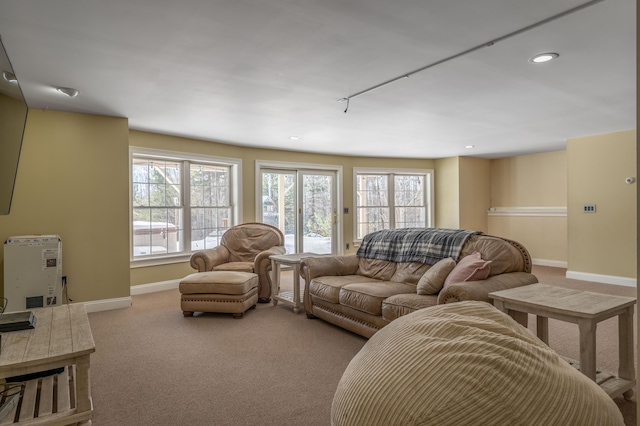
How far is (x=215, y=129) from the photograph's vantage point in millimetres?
5352

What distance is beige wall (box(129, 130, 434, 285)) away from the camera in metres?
5.50

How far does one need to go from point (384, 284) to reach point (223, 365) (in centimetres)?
159

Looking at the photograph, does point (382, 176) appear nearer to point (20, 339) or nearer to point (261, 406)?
point (261, 406)

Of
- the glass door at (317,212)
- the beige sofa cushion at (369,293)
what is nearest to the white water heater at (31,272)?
the beige sofa cushion at (369,293)

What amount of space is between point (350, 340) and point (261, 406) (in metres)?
1.30

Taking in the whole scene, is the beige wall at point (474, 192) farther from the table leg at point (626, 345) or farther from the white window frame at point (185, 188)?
the table leg at point (626, 345)

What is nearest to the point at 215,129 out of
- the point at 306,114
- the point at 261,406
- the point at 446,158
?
the point at 306,114

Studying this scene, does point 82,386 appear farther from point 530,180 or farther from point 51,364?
point 530,180

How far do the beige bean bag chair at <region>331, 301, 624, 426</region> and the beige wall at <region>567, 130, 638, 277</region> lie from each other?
246 inches

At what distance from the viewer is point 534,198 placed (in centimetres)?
801

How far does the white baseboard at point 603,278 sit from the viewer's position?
5684 millimetres

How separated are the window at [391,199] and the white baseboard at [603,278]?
308cm

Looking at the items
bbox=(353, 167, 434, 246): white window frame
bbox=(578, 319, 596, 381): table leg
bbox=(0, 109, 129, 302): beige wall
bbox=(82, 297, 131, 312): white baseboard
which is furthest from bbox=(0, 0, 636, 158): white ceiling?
bbox=(353, 167, 434, 246): white window frame

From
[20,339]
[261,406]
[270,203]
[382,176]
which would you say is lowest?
[261,406]
